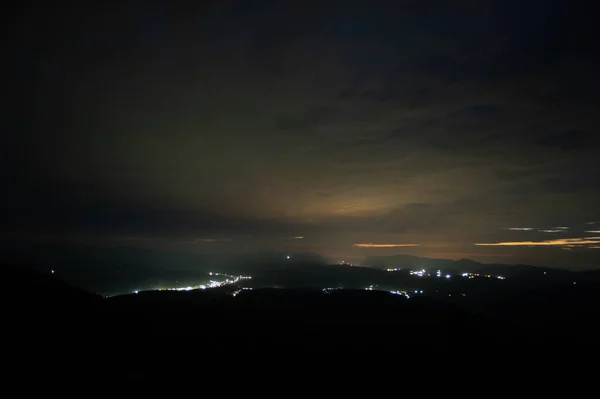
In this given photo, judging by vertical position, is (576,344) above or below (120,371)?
below

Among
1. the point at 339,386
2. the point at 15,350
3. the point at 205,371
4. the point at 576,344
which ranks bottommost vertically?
the point at 576,344

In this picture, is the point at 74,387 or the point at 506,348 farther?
the point at 506,348

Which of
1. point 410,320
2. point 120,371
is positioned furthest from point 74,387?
point 410,320

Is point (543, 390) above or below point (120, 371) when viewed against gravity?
below

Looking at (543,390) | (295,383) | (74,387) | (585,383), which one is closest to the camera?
(74,387)

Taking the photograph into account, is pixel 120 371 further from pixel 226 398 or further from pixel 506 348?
pixel 506 348

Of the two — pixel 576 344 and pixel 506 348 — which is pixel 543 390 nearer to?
pixel 506 348

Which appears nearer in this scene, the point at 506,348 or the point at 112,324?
the point at 112,324

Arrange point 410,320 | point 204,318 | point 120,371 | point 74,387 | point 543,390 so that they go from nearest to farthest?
point 74,387 → point 120,371 → point 543,390 → point 204,318 → point 410,320

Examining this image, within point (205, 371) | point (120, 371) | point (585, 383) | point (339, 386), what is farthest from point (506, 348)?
point (120, 371)
